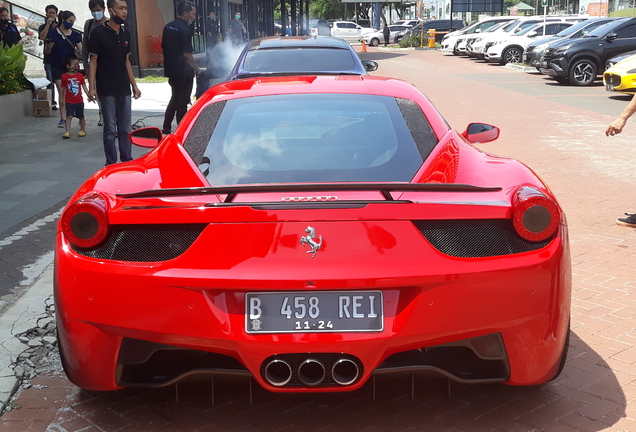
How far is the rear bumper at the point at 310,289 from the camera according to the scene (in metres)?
2.74

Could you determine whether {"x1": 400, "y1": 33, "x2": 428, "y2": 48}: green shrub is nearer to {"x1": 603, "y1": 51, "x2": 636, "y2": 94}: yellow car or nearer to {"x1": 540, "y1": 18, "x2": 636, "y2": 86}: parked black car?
{"x1": 540, "y1": 18, "x2": 636, "y2": 86}: parked black car

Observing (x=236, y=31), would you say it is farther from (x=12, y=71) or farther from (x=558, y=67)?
(x=12, y=71)

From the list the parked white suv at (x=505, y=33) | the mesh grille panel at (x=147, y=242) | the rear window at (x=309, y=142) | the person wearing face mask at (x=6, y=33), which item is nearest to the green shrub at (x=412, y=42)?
the parked white suv at (x=505, y=33)

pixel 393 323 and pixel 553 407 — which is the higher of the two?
pixel 393 323

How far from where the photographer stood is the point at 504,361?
9.78 ft

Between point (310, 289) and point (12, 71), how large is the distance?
498 inches

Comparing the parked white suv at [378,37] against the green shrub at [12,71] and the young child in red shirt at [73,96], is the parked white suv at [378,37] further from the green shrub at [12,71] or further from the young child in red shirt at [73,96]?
the young child in red shirt at [73,96]

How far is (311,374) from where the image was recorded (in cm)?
285

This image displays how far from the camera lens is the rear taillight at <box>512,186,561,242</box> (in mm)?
2898

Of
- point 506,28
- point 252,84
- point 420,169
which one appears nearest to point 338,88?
point 252,84

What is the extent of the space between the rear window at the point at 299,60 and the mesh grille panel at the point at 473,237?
647cm

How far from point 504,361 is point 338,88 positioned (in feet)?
5.75

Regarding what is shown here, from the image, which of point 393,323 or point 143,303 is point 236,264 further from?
point 393,323

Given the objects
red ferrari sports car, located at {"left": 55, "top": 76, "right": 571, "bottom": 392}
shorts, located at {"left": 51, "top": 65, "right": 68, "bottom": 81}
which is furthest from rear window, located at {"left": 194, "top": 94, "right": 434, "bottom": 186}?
shorts, located at {"left": 51, "top": 65, "right": 68, "bottom": 81}
